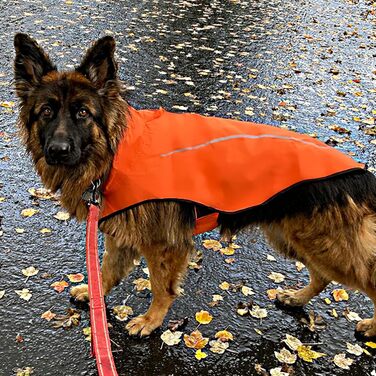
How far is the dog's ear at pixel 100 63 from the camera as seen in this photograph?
3.17 meters

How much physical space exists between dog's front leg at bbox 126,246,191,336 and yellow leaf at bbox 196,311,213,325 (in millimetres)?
337

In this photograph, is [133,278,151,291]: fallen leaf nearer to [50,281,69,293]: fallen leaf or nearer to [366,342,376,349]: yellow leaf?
[50,281,69,293]: fallen leaf

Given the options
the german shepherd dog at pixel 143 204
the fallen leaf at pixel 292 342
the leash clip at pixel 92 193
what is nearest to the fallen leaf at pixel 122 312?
the german shepherd dog at pixel 143 204

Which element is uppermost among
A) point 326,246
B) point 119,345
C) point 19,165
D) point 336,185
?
point 336,185

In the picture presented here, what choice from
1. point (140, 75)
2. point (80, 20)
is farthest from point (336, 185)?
point (80, 20)

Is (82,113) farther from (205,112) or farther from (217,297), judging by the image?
(205,112)

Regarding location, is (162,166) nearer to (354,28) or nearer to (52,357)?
(52,357)

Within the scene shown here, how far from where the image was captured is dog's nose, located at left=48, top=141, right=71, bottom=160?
299 centimetres

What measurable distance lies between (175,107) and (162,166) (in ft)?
14.6

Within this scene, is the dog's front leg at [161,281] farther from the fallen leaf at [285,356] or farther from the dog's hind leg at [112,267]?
the fallen leaf at [285,356]

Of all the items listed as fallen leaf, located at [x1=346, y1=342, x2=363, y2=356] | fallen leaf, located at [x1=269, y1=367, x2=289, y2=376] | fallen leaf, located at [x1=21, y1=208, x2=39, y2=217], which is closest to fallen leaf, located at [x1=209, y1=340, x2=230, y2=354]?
fallen leaf, located at [x1=269, y1=367, x2=289, y2=376]

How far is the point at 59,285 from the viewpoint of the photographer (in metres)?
4.12

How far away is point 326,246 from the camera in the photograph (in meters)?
3.55

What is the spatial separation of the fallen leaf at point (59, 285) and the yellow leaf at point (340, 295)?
2644mm
